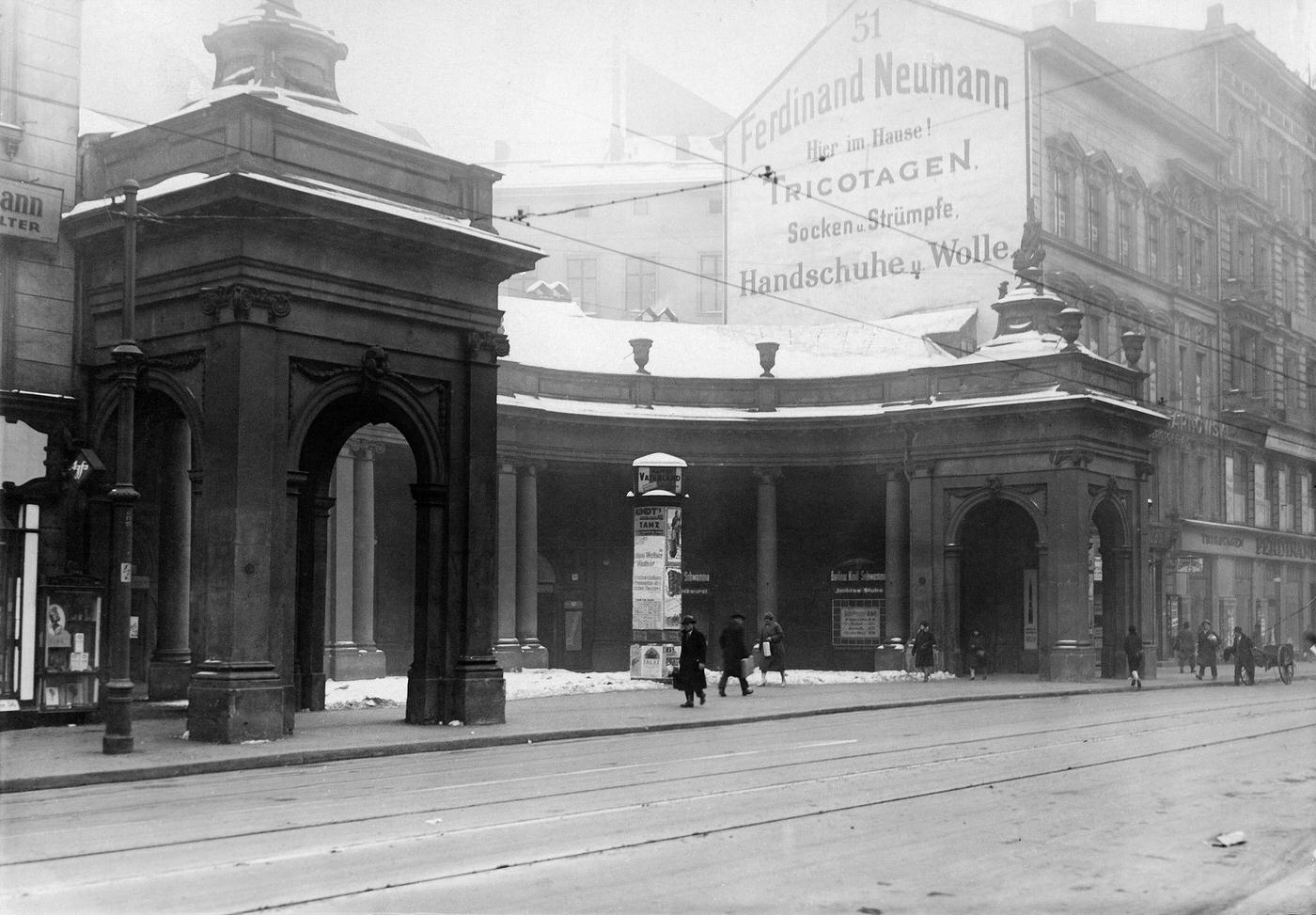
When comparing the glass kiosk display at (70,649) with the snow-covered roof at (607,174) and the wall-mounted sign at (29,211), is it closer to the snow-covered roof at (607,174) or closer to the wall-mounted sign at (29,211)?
the wall-mounted sign at (29,211)

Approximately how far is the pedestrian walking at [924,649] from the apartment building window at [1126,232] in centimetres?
1784

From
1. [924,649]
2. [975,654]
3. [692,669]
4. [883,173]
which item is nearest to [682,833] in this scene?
[692,669]

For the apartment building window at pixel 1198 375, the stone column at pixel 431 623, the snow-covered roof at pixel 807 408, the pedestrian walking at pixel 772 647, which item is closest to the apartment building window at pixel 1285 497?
the apartment building window at pixel 1198 375

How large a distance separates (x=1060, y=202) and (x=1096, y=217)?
2.50 metres

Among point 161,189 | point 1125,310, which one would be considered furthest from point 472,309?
point 1125,310

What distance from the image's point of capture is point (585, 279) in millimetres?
72688

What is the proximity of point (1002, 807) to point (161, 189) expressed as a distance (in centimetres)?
1293

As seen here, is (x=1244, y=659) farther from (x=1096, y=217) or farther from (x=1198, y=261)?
(x=1198, y=261)

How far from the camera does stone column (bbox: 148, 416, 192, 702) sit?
23781 mm

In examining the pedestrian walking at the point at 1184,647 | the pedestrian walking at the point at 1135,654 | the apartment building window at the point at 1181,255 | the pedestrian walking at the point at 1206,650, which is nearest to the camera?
the pedestrian walking at the point at 1135,654

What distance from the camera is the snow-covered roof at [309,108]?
19.5 metres

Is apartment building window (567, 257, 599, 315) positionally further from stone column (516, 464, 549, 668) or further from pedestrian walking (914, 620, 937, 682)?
pedestrian walking (914, 620, 937, 682)

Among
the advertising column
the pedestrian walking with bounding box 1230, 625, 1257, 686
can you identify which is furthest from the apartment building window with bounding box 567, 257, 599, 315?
the advertising column

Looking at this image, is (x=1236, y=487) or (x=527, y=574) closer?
(x=527, y=574)
